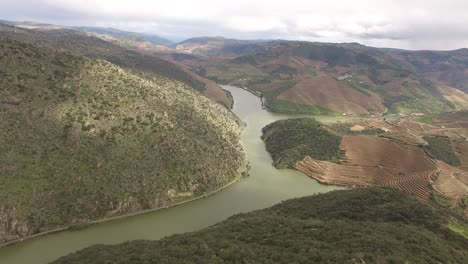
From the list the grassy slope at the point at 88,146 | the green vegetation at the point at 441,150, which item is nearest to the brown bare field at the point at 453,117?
the green vegetation at the point at 441,150

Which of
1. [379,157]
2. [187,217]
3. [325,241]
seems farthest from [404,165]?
[325,241]

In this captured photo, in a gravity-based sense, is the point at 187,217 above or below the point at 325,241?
below

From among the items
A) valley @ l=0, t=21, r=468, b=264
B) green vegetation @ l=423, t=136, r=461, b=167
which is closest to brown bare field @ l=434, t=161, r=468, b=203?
valley @ l=0, t=21, r=468, b=264

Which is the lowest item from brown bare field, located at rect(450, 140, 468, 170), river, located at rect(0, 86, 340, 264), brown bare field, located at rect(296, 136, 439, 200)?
river, located at rect(0, 86, 340, 264)

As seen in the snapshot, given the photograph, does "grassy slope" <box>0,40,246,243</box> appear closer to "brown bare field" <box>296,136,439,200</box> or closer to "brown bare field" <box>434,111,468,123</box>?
"brown bare field" <box>296,136,439,200</box>

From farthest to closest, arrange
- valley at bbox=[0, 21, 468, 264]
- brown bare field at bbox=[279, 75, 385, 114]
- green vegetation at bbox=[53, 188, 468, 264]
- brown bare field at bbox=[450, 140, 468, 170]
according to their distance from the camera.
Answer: brown bare field at bbox=[279, 75, 385, 114] < brown bare field at bbox=[450, 140, 468, 170] < valley at bbox=[0, 21, 468, 264] < green vegetation at bbox=[53, 188, 468, 264]

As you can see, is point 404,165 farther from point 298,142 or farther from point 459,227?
point 459,227

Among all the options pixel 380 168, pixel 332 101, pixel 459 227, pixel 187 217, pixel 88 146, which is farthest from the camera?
pixel 332 101
